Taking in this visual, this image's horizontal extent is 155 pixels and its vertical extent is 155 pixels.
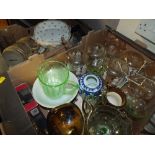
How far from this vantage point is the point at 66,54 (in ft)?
2.70

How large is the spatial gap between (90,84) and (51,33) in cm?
32

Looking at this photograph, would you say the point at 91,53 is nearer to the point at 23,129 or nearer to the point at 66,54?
the point at 66,54

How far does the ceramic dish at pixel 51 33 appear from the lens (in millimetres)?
947

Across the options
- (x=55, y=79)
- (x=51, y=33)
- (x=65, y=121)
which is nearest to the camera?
(x=65, y=121)

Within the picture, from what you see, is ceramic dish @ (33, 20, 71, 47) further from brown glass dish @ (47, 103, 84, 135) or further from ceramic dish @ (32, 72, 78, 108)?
brown glass dish @ (47, 103, 84, 135)

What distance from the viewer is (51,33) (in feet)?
3.18

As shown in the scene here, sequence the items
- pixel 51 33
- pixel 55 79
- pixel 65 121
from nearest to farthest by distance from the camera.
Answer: pixel 65 121 < pixel 55 79 < pixel 51 33

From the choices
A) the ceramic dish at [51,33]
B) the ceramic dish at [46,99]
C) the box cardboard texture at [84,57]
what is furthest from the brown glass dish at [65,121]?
the ceramic dish at [51,33]

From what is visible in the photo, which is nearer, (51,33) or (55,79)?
(55,79)

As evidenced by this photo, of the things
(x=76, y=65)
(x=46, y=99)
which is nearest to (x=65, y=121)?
(x=46, y=99)

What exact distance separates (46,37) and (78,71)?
222 mm

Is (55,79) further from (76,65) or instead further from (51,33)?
(51,33)

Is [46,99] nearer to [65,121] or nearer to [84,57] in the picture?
[65,121]

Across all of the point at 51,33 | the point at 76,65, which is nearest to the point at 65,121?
the point at 76,65
